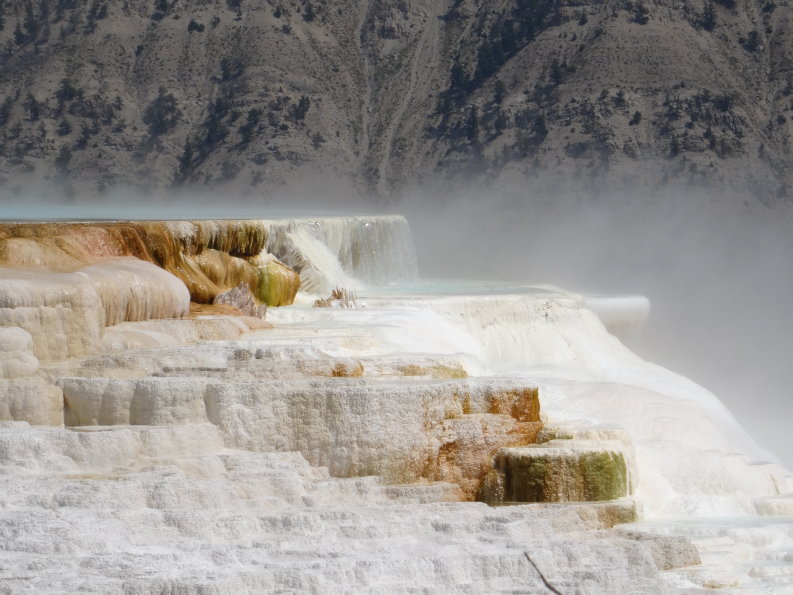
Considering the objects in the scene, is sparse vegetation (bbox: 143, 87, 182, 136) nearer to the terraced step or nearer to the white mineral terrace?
the white mineral terrace

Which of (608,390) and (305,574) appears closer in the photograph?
(305,574)

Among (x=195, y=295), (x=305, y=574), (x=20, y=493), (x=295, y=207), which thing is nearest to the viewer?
(x=305, y=574)

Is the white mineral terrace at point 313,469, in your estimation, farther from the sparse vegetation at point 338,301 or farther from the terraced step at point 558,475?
the sparse vegetation at point 338,301

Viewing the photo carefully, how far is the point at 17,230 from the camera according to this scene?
17.0m

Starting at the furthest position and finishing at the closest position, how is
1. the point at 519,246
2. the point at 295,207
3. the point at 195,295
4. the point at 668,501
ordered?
the point at 295,207 → the point at 519,246 → the point at 195,295 → the point at 668,501

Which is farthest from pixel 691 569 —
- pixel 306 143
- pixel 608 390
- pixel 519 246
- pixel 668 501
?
pixel 306 143

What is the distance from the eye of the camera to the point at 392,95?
198 ft

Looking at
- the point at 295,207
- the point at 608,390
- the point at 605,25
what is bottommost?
the point at 608,390

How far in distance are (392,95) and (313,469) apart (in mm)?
49474

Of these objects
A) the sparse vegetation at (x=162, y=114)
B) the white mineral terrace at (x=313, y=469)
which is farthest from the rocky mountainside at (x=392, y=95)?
the white mineral terrace at (x=313, y=469)

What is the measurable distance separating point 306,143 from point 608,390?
40.5m

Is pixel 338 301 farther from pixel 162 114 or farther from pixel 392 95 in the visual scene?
pixel 392 95

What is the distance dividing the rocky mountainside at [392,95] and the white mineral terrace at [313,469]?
37.1 metres

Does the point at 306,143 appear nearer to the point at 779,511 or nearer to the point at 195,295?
the point at 195,295
